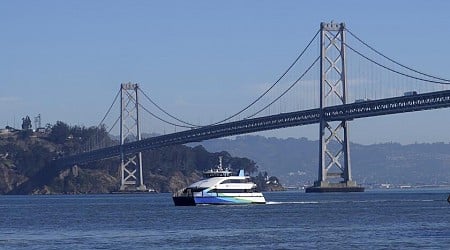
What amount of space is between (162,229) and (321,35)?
7560 centimetres

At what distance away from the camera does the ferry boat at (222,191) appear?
88.6m

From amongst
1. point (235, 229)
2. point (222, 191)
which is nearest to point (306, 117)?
point (222, 191)

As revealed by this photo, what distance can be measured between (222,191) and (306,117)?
137 feet

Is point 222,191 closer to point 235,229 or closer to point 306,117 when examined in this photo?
point 235,229

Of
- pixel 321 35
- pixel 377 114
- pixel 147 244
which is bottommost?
pixel 147 244

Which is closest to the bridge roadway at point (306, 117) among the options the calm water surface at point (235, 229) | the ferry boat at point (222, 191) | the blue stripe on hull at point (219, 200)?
the ferry boat at point (222, 191)

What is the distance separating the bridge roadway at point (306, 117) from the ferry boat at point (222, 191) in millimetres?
29693

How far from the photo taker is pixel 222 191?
291 ft

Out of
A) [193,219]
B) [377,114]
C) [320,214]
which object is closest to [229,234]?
[193,219]

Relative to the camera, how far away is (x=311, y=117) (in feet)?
424

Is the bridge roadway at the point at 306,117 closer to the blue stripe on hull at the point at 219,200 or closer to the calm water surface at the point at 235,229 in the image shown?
the blue stripe on hull at the point at 219,200

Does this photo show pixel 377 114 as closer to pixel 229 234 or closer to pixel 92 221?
pixel 92 221

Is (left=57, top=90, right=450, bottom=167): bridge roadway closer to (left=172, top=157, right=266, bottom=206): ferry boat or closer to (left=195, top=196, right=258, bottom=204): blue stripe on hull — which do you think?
(left=172, top=157, right=266, bottom=206): ferry boat

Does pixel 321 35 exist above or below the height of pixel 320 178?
above
